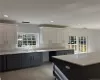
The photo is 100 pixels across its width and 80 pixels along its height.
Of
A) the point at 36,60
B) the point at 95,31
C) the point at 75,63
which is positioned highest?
the point at 95,31

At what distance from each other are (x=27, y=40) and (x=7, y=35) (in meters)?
1.49

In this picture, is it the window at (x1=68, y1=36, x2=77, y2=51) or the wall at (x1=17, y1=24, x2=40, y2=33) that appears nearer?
the wall at (x1=17, y1=24, x2=40, y2=33)

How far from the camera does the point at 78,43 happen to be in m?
9.24

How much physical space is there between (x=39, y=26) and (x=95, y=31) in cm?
512

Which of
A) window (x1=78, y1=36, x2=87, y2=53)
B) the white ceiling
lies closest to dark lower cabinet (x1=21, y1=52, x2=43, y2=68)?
the white ceiling

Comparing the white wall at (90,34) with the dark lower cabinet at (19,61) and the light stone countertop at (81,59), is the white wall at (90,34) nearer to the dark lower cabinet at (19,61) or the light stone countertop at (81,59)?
the dark lower cabinet at (19,61)

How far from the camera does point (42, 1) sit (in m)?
2.89

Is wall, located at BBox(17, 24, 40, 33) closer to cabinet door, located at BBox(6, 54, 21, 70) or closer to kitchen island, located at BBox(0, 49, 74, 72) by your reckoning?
kitchen island, located at BBox(0, 49, 74, 72)

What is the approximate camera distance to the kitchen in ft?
12.1

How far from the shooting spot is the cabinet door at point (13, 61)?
18.1 ft

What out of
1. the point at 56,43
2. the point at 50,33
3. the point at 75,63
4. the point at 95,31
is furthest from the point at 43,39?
the point at 95,31

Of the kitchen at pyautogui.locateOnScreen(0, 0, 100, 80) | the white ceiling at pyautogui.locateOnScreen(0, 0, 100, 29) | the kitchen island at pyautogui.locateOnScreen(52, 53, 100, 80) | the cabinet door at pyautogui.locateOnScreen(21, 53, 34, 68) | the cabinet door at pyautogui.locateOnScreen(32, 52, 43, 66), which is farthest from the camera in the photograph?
the cabinet door at pyautogui.locateOnScreen(32, 52, 43, 66)

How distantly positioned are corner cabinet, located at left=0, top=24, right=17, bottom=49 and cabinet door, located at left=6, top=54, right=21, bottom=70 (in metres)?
0.71

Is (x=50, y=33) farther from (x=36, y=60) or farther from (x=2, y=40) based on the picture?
(x=2, y=40)
